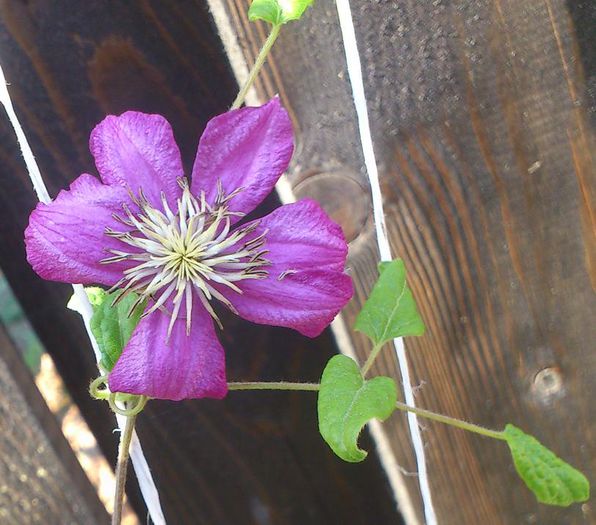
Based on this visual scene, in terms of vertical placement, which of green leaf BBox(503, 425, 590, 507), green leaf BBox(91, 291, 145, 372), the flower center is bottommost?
green leaf BBox(503, 425, 590, 507)

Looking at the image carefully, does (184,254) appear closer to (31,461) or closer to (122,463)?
(122,463)

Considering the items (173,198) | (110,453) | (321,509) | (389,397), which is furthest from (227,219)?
(321,509)

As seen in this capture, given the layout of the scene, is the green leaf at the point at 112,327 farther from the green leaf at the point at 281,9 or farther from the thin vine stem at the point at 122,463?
the green leaf at the point at 281,9

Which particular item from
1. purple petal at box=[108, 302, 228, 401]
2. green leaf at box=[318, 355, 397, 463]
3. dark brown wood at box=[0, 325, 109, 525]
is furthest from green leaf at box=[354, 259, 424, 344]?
dark brown wood at box=[0, 325, 109, 525]

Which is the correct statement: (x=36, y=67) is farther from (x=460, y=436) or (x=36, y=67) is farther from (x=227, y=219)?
(x=460, y=436)

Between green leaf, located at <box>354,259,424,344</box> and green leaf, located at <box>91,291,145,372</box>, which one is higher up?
green leaf, located at <box>91,291,145,372</box>

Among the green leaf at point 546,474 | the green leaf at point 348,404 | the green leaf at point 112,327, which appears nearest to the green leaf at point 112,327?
the green leaf at point 112,327

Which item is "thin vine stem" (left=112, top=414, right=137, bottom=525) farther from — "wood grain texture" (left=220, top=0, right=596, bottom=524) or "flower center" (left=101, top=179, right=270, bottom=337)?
"wood grain texture" (left=220, top=0, right=596, bottom=524)
